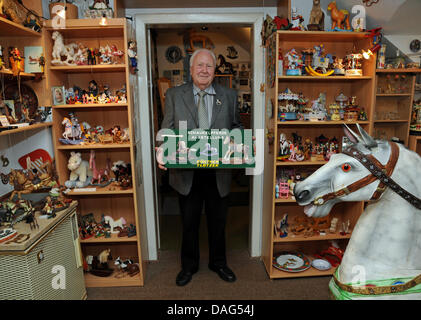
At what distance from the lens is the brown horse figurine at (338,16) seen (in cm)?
238

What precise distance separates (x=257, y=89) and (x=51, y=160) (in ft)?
5.96

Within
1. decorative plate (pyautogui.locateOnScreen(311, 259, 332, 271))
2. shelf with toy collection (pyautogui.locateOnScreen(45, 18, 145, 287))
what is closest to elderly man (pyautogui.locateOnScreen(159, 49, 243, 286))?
shelf with toy collection (pyautogui.locateOnScreen(45, 18, 145, 287))

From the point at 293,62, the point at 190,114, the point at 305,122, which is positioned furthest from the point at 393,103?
the point at 190,114

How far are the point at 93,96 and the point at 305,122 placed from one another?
168 cm

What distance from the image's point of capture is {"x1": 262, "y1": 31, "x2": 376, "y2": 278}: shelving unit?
242cm

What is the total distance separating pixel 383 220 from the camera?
1057 millimetres

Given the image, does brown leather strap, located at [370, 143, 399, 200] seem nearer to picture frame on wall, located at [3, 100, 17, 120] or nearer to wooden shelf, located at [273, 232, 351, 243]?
wooden shelf, located at [273, 232, 351, 243]

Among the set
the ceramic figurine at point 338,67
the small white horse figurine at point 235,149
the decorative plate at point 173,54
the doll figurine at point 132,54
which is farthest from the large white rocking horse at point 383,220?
the decorative plate at point 173,54

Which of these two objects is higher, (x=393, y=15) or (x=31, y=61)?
(x=393, y=15)

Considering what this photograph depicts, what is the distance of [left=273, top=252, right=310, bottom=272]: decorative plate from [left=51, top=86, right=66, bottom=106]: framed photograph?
2.23 meters

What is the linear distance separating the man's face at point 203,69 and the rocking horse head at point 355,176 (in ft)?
4.52

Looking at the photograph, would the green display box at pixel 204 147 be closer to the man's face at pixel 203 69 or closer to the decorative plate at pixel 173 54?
the man's face at pixel 203 69

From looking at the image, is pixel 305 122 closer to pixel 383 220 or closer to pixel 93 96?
pixel 383 220
